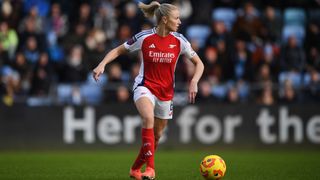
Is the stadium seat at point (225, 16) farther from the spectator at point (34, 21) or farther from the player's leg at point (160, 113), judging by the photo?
the player's leg at point (160, 113)

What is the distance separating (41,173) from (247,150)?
813cm

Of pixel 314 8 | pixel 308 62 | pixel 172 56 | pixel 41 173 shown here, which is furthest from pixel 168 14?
pixel 314 8

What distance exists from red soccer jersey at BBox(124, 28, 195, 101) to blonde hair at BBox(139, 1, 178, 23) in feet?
0.81

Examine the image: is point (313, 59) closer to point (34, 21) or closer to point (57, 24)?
point (57, 24)

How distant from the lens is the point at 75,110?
1780 cm

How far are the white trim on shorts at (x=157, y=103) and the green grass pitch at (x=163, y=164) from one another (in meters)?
0.97

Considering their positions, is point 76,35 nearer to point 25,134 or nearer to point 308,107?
point 25,134

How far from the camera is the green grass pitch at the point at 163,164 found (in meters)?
11.0

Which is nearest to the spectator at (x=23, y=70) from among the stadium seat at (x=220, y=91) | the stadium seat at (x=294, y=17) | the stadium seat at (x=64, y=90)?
the stadium seat at (x=64, y=90)

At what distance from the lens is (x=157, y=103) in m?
10.1

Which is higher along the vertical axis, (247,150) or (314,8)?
(314,8)

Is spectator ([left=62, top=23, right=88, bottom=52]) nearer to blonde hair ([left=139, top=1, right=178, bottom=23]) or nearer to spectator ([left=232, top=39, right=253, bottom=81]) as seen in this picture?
spectator ([left=232, top=39, right=253, bottom=81])

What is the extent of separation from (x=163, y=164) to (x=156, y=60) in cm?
406

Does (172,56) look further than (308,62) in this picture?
No
